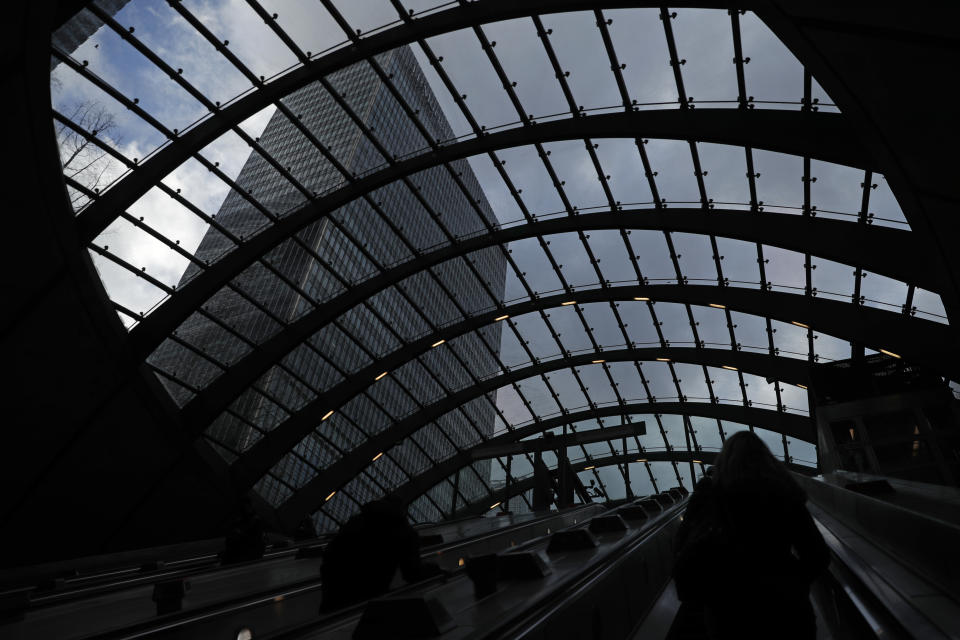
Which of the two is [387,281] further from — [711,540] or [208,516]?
[711,540]

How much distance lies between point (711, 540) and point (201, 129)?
19088 mm

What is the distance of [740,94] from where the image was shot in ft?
51.3

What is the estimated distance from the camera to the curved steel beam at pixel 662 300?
17.9 m

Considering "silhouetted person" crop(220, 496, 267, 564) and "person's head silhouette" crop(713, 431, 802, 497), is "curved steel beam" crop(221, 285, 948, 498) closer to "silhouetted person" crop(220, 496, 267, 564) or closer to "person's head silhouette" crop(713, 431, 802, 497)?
"silhouetted person" crop(220, 496, 267, 564)

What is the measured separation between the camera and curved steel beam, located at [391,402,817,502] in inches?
1105

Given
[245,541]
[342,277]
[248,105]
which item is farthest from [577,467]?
[245,541]

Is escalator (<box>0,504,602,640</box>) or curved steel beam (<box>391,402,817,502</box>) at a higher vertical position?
curved steel beam (<box>391,402,817,502</box>)

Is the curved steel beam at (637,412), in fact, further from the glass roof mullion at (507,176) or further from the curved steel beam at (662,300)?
the glass roof mullion at (507,176)

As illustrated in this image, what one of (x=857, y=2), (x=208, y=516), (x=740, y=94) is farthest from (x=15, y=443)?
(x=740, y=94)

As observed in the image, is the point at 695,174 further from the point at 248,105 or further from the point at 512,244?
the point at 248,105

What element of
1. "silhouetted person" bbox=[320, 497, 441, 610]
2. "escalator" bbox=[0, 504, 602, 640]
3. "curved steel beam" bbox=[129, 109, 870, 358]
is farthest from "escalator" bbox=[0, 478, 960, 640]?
"curved steel beam" bbox=[129, 109, 870, 358]

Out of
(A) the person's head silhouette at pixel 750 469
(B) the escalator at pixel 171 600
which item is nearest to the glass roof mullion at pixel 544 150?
(B) the escalator at pixel 171 600

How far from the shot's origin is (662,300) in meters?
25.0

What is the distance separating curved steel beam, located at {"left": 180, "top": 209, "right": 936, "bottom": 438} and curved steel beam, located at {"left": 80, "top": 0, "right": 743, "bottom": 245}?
849 cm
